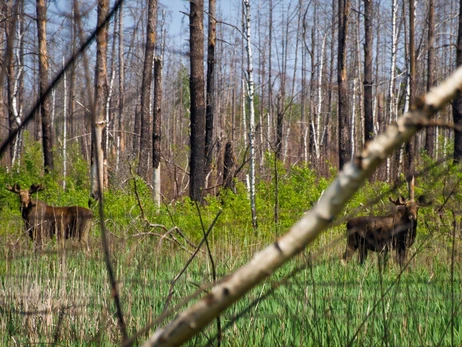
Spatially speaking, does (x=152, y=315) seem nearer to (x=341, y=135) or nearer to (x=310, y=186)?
(x=310, y=186)

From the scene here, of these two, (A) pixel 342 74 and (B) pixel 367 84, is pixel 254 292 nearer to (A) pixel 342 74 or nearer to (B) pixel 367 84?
(A) pixel 342 74

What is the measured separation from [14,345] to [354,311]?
1.89m

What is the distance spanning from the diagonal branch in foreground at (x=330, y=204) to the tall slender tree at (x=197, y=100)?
477 inches

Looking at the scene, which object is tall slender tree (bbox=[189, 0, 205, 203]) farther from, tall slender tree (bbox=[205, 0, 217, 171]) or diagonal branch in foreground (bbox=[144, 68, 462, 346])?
diagonal branch in foreground (bbox=[144, 68, 462, 346])

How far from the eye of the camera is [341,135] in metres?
17.8

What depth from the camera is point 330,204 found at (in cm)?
49

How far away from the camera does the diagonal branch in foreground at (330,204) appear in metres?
0.49

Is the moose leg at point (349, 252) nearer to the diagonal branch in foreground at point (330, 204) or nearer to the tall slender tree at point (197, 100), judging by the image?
the diagonal branch in foreground at point (330, 204)

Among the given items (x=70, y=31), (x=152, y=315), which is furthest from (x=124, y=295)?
(x=70, y=31)

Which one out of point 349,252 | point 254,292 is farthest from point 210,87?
point 254,292

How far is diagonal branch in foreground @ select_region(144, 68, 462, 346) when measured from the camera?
486 mm

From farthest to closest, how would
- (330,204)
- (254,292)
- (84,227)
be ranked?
(84,227) < (254,292) < (330,204)

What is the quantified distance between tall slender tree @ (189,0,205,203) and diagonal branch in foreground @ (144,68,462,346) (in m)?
12.1

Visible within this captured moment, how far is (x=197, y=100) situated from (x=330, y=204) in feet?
42.0
